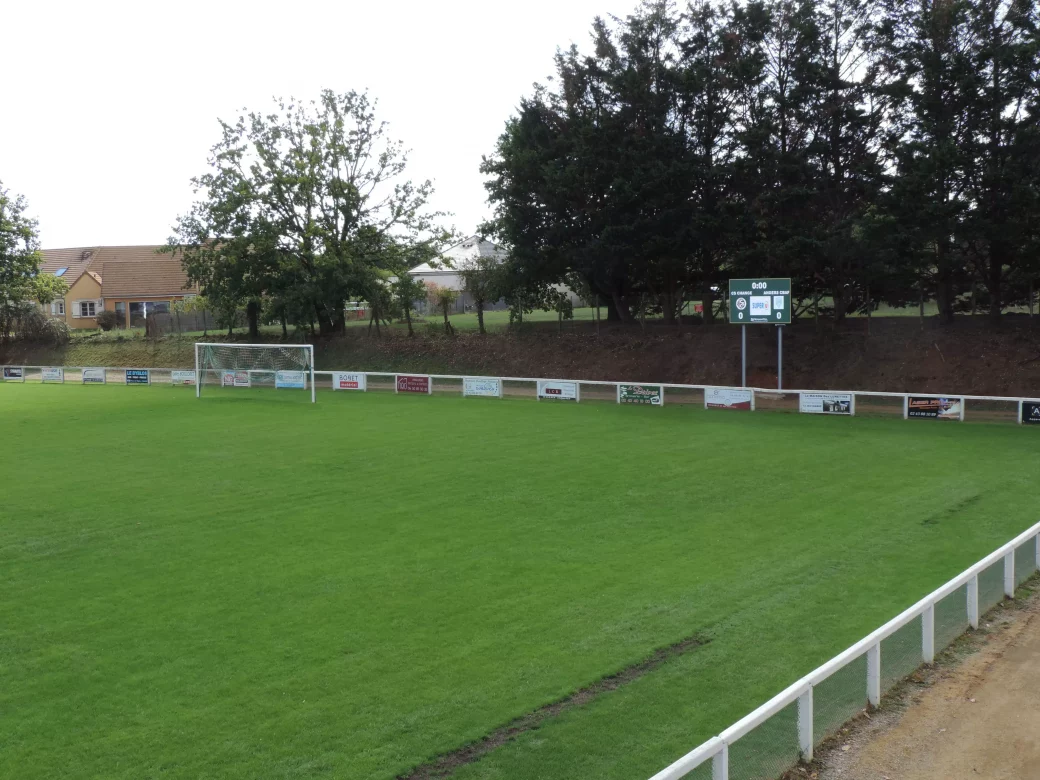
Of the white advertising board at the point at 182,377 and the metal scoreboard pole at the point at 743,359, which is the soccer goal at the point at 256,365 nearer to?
the white advertising board at the point at 182,377

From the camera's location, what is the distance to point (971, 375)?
102 ft

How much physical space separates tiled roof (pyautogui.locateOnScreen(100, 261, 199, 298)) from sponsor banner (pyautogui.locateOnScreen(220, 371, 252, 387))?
2982 centimetres

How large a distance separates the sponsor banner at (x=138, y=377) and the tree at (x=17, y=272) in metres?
16.1

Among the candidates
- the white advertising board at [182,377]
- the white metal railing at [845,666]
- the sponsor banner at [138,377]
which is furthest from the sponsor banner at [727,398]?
the sponsor banner at [138,377]

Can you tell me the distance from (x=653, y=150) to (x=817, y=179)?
242 inches

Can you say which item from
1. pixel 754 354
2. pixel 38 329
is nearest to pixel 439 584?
pixel 754 354

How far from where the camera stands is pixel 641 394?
3048cm

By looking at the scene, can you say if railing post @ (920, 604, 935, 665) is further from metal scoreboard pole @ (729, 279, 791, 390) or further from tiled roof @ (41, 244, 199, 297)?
Answer: tiled roof @ (41, 244, 199, 297)

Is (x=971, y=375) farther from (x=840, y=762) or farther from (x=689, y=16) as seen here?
(x=840, y=762)

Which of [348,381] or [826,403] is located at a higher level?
[348,381]

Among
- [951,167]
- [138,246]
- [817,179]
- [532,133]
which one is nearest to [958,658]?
[951,167]

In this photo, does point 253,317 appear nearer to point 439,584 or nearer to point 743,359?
point 743,359

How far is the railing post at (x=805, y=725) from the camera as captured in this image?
6449 millimetres

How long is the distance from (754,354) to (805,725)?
101 ft
